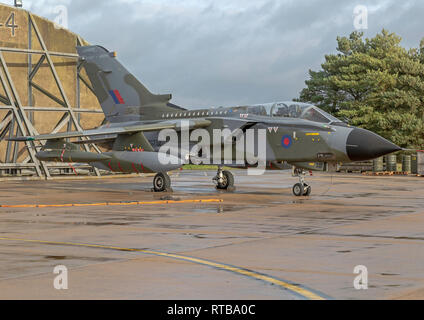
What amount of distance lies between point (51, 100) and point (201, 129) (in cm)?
1847

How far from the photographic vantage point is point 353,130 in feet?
64.0

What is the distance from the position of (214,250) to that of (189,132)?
47.3 ft

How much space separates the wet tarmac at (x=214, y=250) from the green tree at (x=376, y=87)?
36.3 metres

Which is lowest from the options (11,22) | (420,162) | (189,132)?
(420,162)

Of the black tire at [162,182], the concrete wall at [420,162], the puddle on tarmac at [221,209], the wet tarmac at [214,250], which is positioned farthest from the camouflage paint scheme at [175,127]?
the concrete wall at [420,162]

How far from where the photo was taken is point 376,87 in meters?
55.0

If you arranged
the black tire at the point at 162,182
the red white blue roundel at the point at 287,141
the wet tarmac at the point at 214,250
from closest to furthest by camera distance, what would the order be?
the wet tarmac at the point at 214,250 < the red white blue roundel at the point at 287,141 < the black tire at the point at 162,182

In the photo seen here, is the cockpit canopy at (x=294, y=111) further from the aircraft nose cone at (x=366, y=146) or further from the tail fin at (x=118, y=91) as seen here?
the tail fin at (x=118, y=91)

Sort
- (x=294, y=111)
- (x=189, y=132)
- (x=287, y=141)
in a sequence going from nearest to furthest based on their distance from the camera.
A: 1. (x=287, y=141)
2. (x=294, y=111)
3. (x=189, y=132)

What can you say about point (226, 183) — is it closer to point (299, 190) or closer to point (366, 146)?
point (299, 190)

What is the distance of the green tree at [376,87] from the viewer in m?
52.9

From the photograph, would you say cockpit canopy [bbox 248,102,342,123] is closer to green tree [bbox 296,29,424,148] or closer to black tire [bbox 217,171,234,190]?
black tire [bbox 217,171,234,190]

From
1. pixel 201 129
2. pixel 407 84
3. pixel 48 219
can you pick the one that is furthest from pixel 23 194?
pixel 407 84

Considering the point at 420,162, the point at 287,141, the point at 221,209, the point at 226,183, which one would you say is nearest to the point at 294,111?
the point at 287,141
